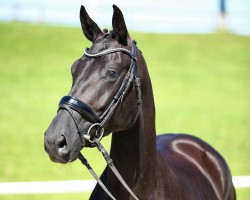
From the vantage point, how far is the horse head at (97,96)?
3.04 m

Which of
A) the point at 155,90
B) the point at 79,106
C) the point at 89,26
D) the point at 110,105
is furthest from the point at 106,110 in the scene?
the point at 155,90

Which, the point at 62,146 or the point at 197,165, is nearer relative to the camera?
the point at 62,146

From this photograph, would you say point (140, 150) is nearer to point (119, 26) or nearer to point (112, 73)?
point (112, 73)

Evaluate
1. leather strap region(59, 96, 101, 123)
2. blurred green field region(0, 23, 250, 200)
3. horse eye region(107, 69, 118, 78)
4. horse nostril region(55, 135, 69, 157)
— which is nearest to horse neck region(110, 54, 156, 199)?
horse eye region(107, 69, 118, 78)

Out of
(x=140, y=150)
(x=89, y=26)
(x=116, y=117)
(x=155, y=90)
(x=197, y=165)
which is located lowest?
(x=140, y=150)

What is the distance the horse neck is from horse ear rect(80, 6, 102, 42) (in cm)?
37

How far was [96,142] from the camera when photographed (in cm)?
324

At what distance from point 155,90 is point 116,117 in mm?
15600

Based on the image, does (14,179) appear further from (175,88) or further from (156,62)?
(156,62)

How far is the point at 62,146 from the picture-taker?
3014mm

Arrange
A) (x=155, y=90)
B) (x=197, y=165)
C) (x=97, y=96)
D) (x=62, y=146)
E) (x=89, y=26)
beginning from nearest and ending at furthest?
1. (x=62, y=146)
2. (x=97, y=96)
3. (x=89, y=26)
4. (x=197, y=165)
5. (x=155, y=90)

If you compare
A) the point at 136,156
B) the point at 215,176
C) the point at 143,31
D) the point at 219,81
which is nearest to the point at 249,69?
the point at 219,81

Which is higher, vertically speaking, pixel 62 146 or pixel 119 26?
pixel 119 26

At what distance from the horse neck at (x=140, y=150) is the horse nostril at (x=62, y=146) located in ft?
2.09
